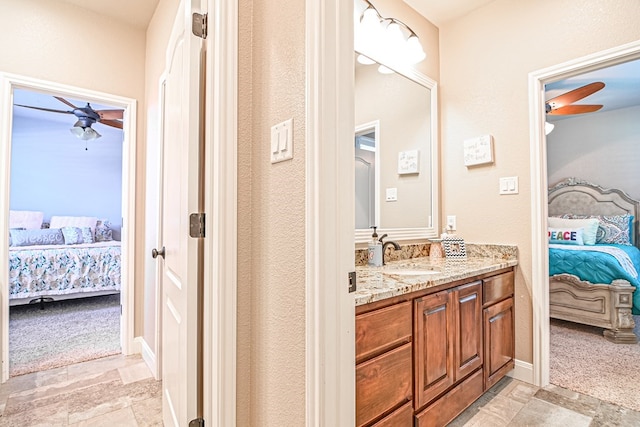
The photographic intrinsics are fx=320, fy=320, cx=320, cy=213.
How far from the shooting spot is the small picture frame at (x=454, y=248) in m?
2.28

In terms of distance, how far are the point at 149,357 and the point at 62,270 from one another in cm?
249

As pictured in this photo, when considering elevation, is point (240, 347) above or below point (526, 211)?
below

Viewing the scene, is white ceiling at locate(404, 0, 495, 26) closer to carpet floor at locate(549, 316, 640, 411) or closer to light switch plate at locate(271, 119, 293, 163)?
light switch plate at locate(271, 119, 293, 163)

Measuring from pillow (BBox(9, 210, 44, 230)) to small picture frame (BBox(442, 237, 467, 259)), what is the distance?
610 centimetres

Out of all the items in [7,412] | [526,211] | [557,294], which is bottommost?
[7,412]

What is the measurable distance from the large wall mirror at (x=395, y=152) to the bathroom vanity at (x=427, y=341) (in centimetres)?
41

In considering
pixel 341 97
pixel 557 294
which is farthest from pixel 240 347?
pixel 557 294

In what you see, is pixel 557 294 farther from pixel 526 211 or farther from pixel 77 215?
pixel 77 215

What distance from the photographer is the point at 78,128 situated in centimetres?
402

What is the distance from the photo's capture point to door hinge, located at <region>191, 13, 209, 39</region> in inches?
46.4

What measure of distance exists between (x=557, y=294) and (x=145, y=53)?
4481mm

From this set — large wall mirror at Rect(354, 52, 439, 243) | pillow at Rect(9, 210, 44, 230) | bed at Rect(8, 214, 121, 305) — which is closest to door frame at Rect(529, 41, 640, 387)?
large wall mirror at Rect(354, 52, 439, 243)

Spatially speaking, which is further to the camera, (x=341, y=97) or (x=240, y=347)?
(x=240, y=347)

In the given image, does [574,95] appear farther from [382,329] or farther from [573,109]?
[382,329]
